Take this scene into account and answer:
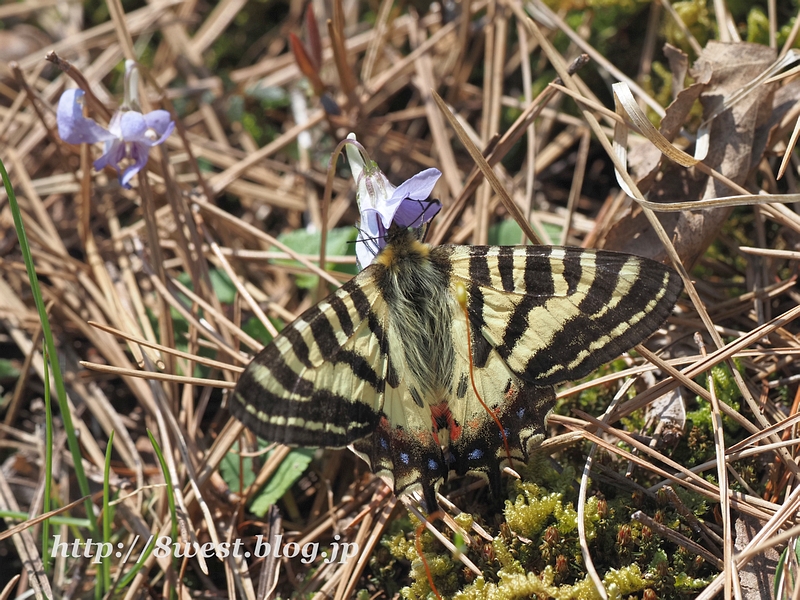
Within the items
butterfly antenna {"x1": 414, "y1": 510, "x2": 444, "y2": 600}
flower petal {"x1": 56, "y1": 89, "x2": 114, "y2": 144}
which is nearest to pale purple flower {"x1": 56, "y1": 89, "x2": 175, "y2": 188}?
flower petal {"x1": 56, "y1": 89, "x2": 114, "y2": 144}

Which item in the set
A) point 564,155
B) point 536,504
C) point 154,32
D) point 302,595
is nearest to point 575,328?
point 536,504

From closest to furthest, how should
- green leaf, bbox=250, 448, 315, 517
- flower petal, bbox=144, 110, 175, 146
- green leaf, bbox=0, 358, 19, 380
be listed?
green leaf, bbox=250, 448, 315, 517 → flower petal, bbox=144, 110, 175, 146 → green leaf, bbox=0, 358, 19, 380

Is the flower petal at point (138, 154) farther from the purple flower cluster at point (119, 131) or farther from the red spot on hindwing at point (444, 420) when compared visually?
the red spot on hindwing at point (444, 420)

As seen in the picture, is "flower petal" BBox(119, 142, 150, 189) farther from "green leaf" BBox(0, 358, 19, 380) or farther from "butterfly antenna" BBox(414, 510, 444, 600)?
"butterfly antenna" BBox(414, 510, 444, 600)

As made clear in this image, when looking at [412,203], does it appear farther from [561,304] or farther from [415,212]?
[561,304]

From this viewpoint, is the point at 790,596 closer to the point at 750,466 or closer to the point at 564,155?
the point at 750,466

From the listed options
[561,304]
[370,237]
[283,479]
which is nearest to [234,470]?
[283,479]

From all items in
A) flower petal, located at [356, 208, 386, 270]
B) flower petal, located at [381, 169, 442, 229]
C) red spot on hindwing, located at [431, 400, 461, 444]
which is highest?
flower petal, located at [381, 169, 442, 229]
